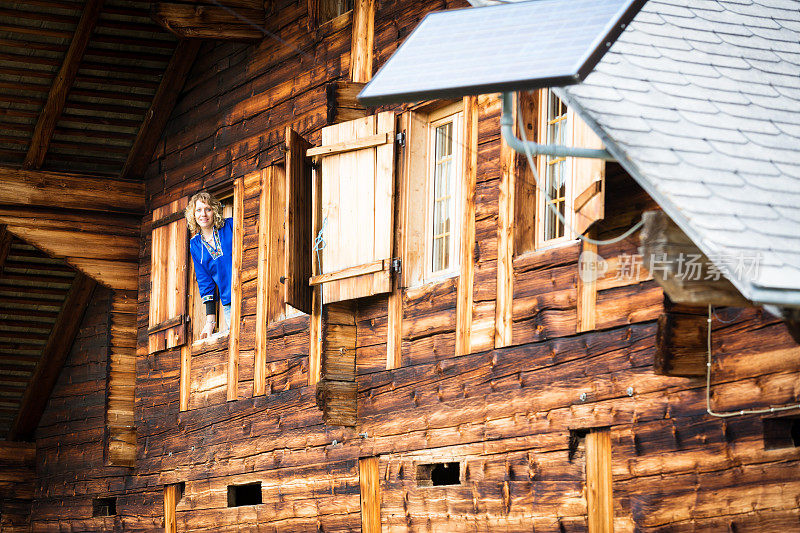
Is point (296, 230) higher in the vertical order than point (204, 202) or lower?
lower

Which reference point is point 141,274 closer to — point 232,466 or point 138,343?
point 138,343

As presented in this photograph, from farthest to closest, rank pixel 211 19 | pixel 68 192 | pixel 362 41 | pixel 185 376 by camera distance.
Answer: pixel 68 192, pixel 185 376, pixel 211 19, pixel 362 41

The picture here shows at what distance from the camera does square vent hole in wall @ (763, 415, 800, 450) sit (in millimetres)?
6584

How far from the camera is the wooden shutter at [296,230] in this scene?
1005 cm

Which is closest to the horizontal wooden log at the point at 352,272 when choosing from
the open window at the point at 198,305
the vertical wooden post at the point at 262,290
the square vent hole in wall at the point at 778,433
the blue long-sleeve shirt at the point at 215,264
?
the vertical wooden post at the point at 262,290

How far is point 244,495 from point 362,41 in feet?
14.2

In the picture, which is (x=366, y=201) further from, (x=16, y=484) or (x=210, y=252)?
(x=16, y=484)

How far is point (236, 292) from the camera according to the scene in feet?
38.4

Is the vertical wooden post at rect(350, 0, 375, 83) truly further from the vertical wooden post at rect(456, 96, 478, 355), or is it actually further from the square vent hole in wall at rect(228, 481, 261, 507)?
the square vent hole in wall at rect(228, 481, 261, 507)

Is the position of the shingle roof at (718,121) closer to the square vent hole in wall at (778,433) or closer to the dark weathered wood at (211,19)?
the square vent hole in wall at (778,433)

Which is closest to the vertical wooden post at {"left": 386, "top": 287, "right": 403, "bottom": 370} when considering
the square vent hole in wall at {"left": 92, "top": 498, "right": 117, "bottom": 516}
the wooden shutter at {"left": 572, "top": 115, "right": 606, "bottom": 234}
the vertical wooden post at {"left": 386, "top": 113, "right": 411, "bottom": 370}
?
the vertical wooden post at {"left": 386, "top": 113, "right": 411, "bottom": 370}

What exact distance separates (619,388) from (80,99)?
7692 mm

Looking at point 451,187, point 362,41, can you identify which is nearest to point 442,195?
point 451,187

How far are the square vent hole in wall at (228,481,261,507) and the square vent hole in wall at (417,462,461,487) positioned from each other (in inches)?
99.5
